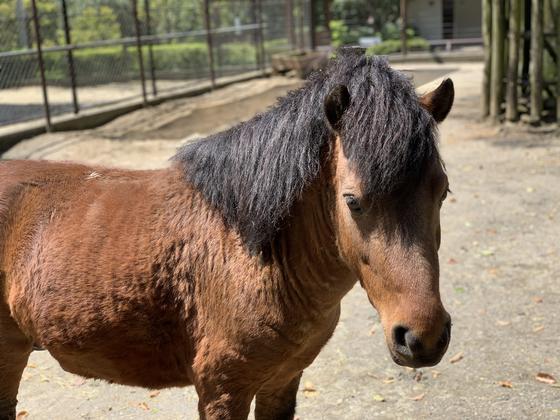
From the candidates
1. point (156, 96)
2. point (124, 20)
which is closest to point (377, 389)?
point (156, 96)

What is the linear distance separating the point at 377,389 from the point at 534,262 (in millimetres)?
2424

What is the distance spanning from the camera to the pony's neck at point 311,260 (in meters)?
2.35

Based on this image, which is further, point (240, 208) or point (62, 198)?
point (62, 198)

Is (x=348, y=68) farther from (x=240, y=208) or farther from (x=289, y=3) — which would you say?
(x=289, y=3)

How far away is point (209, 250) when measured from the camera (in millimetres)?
2463

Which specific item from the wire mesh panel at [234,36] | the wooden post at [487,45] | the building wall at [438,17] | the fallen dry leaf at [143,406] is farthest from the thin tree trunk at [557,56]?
the building wall at [438,17]

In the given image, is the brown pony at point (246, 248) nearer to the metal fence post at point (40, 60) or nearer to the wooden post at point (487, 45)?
the metal fence post at point (40, 60)

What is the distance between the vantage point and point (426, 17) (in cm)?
2662

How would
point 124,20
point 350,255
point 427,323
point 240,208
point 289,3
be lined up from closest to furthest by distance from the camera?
point 427,323 < point 350,255 < point 240,208 < point 124,20 < point 289,3

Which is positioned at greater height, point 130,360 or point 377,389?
point 130,360

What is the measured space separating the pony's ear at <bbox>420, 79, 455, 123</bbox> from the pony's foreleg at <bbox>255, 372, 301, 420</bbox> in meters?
1.30

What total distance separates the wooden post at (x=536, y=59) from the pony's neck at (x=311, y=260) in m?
8.62

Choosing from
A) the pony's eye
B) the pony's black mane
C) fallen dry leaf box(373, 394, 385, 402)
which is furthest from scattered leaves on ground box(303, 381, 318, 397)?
the pony's eye

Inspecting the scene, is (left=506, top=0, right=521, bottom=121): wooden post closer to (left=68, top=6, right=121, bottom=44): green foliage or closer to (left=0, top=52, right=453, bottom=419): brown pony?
(left=0, top=52, right=453, bottom=419): brown pony
